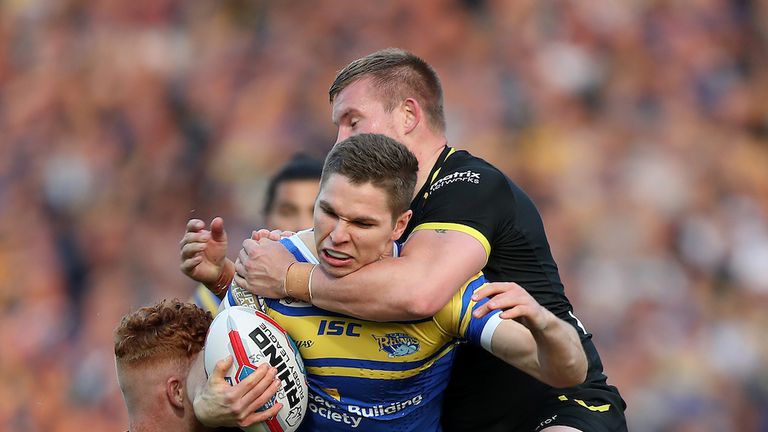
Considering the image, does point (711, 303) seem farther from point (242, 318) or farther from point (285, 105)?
point (242, 318)

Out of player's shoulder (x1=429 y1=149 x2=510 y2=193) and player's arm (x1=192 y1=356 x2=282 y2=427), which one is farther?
player's shoulder (x1=429 y1=149 x2=510 y2=193)

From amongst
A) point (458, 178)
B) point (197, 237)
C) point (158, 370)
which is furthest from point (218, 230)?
point (458, 178)

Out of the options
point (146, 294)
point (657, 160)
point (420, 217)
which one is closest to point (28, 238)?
point (146, 294)

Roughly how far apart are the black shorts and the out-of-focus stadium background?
3.75 m

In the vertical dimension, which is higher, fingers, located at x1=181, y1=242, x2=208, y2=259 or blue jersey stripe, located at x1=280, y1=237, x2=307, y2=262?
blue jersey stripe, located at x1=280, y1=237, x2=307, y2=262

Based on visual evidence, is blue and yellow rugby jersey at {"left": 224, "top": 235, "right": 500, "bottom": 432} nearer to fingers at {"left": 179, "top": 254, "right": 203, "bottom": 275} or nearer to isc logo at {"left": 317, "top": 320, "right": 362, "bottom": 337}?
isc logo at {"left": 317, "top": 320, "right": 362, "bottom": 337}

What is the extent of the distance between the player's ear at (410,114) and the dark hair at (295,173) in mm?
2588

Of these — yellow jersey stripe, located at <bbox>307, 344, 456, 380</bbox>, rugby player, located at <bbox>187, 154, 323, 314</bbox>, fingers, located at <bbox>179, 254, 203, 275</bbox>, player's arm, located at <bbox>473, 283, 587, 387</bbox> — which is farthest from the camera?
rugby player, located at <bbox>187, 154, 323, 314</bbox>

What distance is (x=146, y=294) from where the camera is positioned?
862 cm

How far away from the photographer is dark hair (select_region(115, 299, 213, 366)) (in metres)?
4.05

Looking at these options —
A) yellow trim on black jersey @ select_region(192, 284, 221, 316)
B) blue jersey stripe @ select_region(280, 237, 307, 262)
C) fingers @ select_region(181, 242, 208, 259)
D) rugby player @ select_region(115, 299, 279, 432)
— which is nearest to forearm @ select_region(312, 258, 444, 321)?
blue jersey stripe @ select_region(280, 237, 307, 262)

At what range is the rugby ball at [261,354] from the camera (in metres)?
3.64

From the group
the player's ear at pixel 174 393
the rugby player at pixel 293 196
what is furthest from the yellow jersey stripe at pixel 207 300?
the player's ear at pixel 174 393

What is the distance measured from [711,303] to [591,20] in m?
2.62
